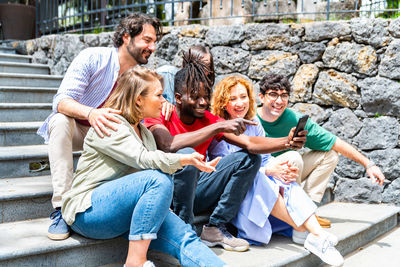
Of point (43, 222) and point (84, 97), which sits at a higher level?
point (84, 97)

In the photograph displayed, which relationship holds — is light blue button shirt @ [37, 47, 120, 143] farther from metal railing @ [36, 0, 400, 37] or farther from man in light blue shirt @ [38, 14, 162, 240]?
metal railing @ [36, 0, 400, 37]

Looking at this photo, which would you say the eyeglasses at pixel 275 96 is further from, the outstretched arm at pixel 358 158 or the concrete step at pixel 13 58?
the concrete step at pixel 13 58

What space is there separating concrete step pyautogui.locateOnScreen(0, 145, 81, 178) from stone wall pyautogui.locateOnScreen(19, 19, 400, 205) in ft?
6.25

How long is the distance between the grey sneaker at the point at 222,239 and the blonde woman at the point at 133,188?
46 centimetres

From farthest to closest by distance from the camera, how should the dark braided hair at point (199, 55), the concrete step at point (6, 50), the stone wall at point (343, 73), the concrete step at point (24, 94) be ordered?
1. the concrete step at point (6, 50)
2. the concrete step at point (24, 94)
3. the stone wall at point (343, 73)
4. the dark braided hair at point (199, 55)

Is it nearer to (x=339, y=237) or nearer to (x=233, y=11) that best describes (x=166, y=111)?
(x=339, y=237)

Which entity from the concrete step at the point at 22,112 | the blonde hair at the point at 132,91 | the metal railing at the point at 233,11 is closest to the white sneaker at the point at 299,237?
the blonde hair at the point at 132,91

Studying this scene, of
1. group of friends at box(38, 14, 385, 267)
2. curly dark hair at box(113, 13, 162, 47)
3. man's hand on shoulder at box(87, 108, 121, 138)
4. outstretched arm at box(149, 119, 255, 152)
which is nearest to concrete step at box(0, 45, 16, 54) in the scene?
group of friends at box(38, 14, 385, 267)

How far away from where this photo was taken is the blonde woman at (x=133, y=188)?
1.94 meters

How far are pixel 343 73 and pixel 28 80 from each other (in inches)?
131

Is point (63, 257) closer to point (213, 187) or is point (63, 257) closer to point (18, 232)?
point (18, 232)

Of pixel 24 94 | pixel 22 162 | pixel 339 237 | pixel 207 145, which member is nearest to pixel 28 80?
pixel 24 94

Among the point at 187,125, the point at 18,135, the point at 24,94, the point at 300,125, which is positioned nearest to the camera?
the point at 300,125

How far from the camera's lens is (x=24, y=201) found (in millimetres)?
2436
